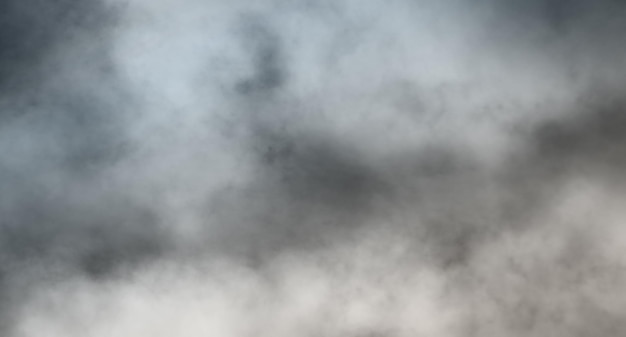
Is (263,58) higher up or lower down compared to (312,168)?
higher up

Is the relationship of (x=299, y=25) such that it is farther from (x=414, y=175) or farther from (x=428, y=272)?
(x=428, y=272)

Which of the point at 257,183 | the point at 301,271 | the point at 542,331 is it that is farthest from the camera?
the point at 257,183

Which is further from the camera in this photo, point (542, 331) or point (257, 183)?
point (257, 183)

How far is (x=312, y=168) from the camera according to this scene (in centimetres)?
857

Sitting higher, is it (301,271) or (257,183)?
(257,183)

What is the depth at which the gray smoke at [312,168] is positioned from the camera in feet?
25.7

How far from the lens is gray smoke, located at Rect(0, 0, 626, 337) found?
7.82 m

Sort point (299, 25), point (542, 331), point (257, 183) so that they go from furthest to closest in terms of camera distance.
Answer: point (299, 25) → point (257, 183) → point (542, 331)

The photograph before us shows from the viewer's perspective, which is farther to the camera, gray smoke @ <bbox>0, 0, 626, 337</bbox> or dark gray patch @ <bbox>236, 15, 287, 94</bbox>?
dark gray patch @ <bbox>236, 15, 287, 94</bbox>

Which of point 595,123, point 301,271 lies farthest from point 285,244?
point 595,123

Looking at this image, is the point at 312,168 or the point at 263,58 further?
the point at 263,58

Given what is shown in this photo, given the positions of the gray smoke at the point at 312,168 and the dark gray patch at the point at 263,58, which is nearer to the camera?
the gray smoke at the point at 312,168

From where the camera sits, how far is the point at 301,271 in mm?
8008

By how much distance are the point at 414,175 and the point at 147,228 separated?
2.82 metres
